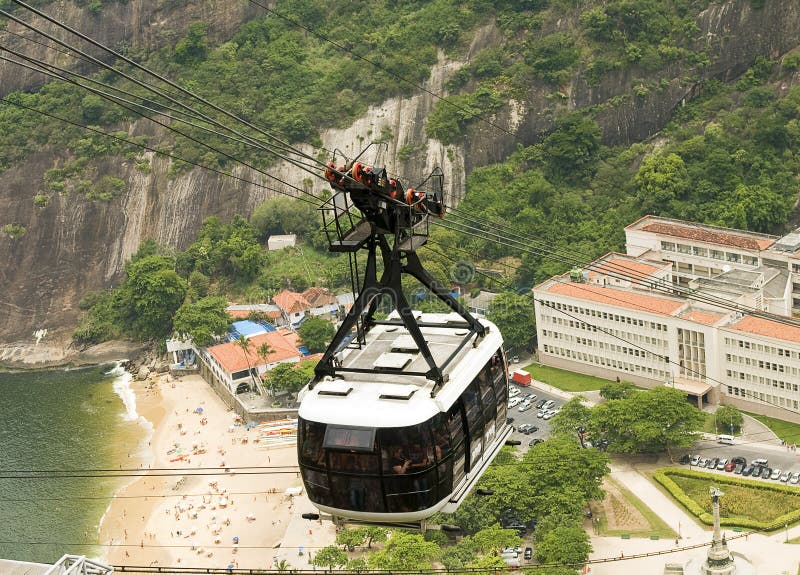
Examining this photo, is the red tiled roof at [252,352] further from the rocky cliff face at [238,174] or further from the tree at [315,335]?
the rocky cliff face at [238,174]

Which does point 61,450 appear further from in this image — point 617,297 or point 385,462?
point 385,462

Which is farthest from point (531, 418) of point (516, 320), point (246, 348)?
point (246, 348)

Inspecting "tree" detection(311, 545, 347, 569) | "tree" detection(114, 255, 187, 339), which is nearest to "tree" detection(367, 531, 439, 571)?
"tree" detection(311, 545, 347, 569)

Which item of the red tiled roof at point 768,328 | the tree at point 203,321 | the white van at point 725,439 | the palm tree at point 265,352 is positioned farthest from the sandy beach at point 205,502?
the red tiled roof at point 768,328

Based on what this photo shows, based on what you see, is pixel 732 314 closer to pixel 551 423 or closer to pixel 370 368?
pixel 551 423

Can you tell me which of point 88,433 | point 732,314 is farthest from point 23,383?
point 732,314

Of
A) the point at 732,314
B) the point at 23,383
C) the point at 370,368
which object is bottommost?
the point at 23,383
